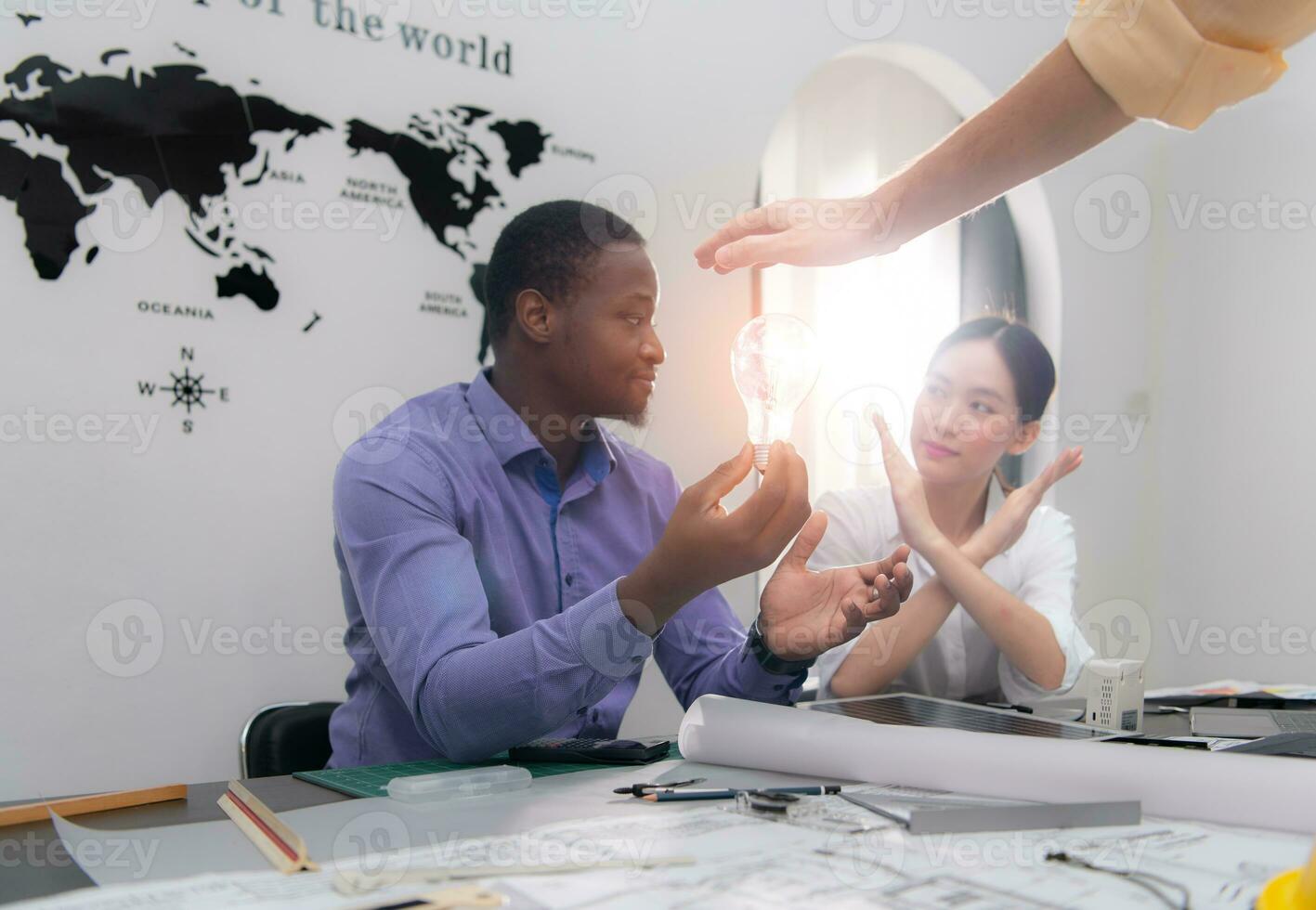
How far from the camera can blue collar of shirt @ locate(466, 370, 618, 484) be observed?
1.43 m

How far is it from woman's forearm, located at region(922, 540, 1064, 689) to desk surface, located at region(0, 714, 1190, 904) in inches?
46.3

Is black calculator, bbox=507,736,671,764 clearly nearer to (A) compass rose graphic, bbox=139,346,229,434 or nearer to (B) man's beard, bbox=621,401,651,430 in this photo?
(B) man's beard, bbox=621,401,651,430

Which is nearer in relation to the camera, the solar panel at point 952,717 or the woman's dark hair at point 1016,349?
the solar panel at point 952,717

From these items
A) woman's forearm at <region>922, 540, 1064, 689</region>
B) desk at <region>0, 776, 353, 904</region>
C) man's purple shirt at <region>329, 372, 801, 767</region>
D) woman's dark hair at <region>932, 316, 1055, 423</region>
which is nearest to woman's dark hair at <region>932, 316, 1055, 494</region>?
woman's dark hair at <region>932, 316, 1055, 423</region>

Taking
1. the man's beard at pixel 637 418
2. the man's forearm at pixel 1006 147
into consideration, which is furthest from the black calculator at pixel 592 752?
the man's forearm at pixel 1006 147

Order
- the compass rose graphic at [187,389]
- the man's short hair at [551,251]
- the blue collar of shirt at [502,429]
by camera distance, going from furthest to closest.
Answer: the compass rose graphic at [187,389]
the man's short hair at [551,251]
the blue collar of shirt at [502,429]

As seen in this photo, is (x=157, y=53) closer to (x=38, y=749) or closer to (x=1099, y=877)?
(x=38, y=749)

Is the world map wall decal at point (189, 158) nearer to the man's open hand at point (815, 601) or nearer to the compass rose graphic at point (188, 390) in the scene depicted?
the compass rose graphic at point (188, 390)

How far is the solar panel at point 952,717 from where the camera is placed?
993 millimetres

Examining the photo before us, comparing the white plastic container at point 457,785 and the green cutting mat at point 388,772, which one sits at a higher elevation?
the white plastic container at point 457,785

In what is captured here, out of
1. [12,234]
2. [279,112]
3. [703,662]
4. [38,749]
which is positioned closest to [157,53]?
[279,112]

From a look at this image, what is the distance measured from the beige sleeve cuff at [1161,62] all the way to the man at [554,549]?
0.50 metres

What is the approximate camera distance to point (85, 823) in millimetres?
810

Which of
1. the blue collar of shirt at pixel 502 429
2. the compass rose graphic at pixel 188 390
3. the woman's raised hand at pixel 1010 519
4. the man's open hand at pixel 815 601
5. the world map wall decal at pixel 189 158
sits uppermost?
the world map wall decal at pixel 189 158
